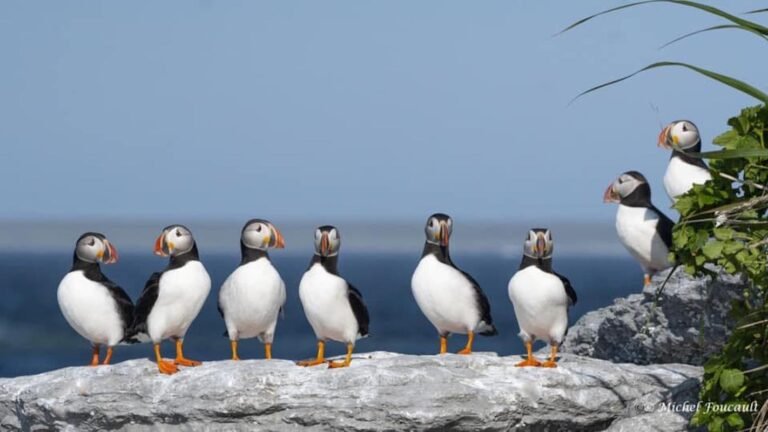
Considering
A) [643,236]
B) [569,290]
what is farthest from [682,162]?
[569,290]

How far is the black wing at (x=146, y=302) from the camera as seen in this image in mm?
10797

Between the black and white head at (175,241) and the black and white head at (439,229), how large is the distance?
1.86 metres

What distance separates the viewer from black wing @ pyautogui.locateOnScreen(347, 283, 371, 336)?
10.7 m

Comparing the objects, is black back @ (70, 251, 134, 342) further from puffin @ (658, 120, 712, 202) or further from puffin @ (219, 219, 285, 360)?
puffin @ (658, 120, 712, 202)

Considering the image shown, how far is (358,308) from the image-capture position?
1074 centimetres

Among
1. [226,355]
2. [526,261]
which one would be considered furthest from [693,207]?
[226,355]

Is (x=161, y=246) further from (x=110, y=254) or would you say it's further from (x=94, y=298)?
(x=94, y=298)

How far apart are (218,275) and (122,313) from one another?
265 ft

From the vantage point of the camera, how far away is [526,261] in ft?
34.6

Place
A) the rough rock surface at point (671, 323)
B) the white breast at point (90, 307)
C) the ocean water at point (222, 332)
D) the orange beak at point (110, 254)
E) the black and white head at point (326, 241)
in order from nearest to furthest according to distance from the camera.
A: the black and white head at point (326, 241)
the rough rock surface at point (671, 323)
the white breast at point (90, 307)
the orange beak at point (110, 254)
the ocean water at point (222, 332)

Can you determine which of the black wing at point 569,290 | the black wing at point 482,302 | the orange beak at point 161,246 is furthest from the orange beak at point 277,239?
the black wing at point 569,290

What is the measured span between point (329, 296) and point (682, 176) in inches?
153

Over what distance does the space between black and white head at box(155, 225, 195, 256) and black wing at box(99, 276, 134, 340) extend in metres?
0.58

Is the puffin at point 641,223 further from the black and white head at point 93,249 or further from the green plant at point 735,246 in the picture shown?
the black and white head at point 93,249
